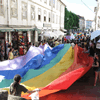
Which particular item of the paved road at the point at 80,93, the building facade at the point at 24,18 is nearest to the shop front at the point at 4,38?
the building facade at the point at 24,18

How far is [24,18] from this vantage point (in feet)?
68.0

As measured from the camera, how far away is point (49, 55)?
33.2 ft

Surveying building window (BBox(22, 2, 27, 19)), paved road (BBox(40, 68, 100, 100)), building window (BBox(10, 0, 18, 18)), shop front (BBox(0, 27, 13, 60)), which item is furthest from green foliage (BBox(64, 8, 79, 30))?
paved road (BBox(40, 68, 100, 100))

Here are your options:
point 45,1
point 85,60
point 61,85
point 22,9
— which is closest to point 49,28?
point 45,1

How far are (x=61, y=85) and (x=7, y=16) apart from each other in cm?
1309

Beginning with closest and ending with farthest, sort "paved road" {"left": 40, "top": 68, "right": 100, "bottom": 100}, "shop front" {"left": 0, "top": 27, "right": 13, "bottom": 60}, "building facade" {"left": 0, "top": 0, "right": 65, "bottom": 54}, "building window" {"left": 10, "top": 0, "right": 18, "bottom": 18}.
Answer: "paved road" {"left": 40, "top": 68, "right": 100, "bottom": 100} < "shop front" {"left": 0, "top": 27, "right": 13, "bottom": 60} < "building facade" {"left": 0, "top": 0, "right": 65, "bottom": 54} < "building window" {"left": 10, "top": 0, "right": 18, "bottom": 18}

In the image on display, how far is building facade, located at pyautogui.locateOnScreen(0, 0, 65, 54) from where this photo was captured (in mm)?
16009

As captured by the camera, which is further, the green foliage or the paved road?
the green foliage

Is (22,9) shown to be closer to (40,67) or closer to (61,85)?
(40,67)

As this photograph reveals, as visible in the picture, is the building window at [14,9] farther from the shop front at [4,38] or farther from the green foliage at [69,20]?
the green foliage at [69,20]

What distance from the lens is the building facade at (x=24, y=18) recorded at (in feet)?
52.5

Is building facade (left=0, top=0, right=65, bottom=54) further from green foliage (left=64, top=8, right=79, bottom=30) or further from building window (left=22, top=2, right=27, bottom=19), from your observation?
green foliage (left=64, top=8, right=79, bottom=30)

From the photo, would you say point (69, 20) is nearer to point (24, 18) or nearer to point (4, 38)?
point (24, 18)

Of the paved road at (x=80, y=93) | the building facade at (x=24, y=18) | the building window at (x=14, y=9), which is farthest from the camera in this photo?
the building window at (x=14, y=9)
